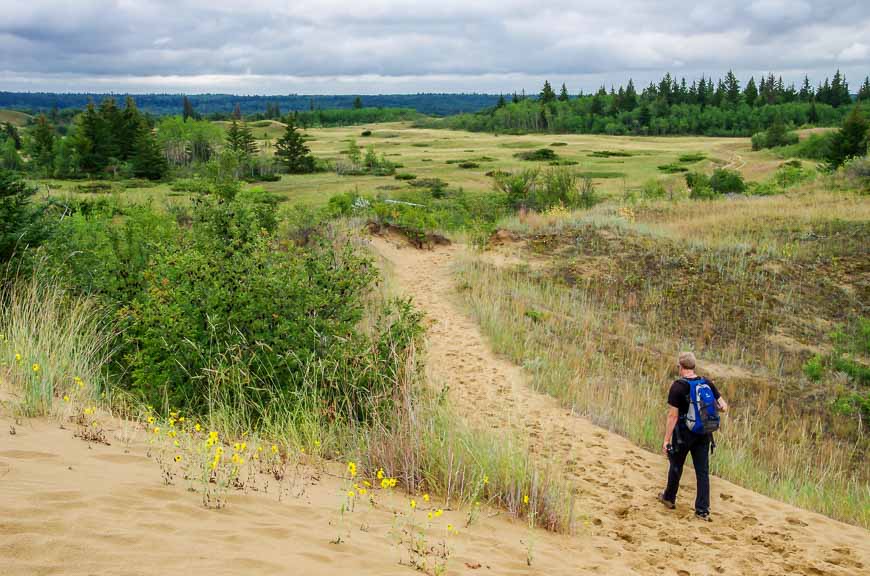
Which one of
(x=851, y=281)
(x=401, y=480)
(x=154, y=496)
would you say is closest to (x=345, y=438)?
(x=401, y=480)

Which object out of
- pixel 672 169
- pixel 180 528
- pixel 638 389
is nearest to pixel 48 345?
pixel 180 528

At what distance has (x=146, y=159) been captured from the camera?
62.2m

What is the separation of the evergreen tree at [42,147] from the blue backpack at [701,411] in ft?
232

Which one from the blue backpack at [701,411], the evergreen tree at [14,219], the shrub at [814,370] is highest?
the evergreen tree at [14,219]

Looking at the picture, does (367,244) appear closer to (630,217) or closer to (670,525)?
(630,217)

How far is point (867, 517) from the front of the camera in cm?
727

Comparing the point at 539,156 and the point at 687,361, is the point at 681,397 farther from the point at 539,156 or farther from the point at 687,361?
the point at 539,156

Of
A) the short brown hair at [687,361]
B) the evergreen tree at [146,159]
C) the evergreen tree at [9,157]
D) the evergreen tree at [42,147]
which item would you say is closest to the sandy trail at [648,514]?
the short brown hair at [687,361]

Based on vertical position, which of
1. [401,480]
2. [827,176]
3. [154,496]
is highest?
[827,176]

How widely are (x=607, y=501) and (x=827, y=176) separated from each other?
29643mm

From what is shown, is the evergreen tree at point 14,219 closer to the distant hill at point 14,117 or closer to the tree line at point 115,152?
the tree line at point 115,152

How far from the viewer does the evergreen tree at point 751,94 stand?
113 metres

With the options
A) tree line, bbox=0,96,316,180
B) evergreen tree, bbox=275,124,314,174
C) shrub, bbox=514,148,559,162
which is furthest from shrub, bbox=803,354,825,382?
evergreen tree, bbox=275,124,314,174

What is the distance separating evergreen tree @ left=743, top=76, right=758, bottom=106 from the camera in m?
113
